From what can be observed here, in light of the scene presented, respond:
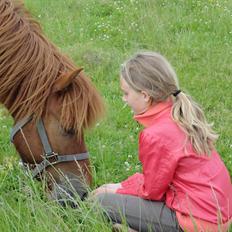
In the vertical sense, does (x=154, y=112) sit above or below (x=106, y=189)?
above

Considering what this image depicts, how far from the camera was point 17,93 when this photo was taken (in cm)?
402

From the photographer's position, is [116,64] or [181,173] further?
[116,64]

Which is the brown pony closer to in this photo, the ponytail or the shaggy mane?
the shaggy mane

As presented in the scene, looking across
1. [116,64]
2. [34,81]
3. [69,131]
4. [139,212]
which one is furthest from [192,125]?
[116,64]

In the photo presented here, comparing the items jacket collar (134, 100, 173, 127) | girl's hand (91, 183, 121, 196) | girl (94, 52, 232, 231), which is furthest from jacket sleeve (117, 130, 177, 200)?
girl's hand (91, 183, 121, 196)

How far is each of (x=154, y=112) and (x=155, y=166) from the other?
371 millimetres

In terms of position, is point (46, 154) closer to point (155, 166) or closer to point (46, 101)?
point (46, 101)

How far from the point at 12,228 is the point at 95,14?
5.91m

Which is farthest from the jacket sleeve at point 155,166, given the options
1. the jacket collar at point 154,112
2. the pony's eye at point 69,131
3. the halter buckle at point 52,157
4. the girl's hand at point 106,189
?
the halter buckle at point 52,157

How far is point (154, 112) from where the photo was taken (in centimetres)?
390

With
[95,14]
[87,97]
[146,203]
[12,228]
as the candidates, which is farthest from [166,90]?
[95,14]

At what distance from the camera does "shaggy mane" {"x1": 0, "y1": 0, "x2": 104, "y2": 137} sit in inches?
153

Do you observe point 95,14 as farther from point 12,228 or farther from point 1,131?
point 12,228

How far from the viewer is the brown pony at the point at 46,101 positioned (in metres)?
3.90
